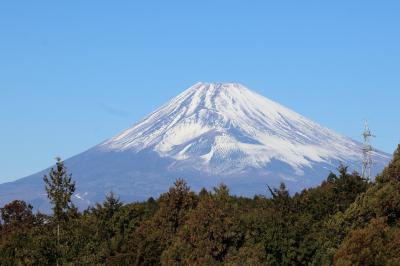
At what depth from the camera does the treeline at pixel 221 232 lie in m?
54.1

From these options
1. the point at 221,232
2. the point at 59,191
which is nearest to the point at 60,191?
the point at 59,191

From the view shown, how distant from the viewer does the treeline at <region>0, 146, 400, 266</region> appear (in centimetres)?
5409

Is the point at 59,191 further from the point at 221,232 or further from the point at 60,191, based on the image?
the point at 221,232

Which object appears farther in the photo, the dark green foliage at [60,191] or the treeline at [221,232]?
the dark green foliage at [60,191]

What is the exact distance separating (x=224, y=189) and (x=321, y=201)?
14.4 metres

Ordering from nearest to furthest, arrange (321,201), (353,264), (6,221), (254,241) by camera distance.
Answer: (353,264) → (254,241) → (321,201) → (6,221)

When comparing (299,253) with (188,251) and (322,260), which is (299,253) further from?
(188,251)

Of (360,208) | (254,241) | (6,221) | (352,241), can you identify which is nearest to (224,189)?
(254,241)

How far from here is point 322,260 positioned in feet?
196

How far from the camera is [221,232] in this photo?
59219 millimetres

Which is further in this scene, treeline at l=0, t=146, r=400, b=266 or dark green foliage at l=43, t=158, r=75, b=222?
dark green foliage at l=43, t=158, r=75, b=222

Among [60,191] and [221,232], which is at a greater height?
[60,191]

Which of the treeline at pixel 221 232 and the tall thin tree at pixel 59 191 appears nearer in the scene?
the treeline at pixel 221 232

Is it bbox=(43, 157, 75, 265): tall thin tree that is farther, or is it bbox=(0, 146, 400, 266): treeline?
bbox=(43, 157, 75, 265): tall thin tree
